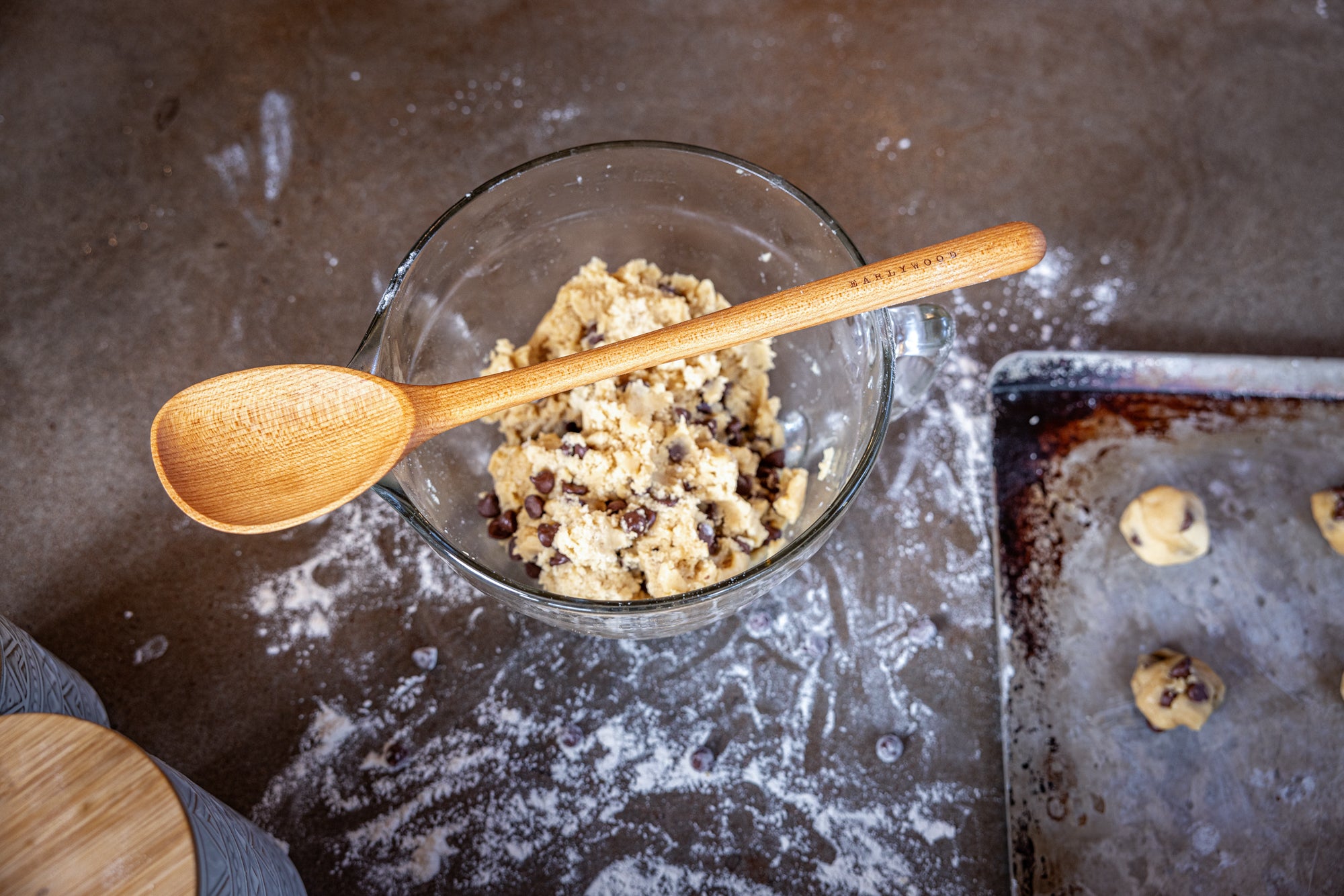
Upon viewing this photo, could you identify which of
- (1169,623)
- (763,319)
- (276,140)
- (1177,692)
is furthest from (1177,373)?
(276,140)

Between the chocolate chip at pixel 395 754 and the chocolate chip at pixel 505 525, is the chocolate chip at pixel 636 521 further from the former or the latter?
the chocolate chip at pixel 395 754

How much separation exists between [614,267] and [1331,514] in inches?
57.5

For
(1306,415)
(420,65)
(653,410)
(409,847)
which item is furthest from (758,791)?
(420,65)

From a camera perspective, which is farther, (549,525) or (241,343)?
(241,343)

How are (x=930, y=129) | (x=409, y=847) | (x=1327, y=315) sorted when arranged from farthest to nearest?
(x=930, y=129) < (x=1327, y=315) < (x=409, y=847)

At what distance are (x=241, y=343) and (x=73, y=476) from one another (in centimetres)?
42

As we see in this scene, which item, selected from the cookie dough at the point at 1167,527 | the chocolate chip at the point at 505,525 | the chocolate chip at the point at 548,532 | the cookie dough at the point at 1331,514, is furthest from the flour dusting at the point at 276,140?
the cookie dough at the point at 1331,514

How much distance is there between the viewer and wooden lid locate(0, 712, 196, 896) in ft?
3.04

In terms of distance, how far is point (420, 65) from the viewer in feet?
6.47

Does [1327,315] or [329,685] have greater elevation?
[1327,315]

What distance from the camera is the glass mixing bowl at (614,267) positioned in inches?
46.9

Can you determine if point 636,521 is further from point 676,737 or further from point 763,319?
point 676,737

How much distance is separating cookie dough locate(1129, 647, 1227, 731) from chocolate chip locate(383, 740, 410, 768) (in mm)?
1362

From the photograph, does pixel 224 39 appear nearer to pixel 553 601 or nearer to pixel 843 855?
pixel 553 601
